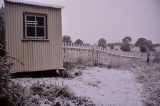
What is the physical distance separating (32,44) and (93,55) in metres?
6.49

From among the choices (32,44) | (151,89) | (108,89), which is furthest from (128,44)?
(108,89)

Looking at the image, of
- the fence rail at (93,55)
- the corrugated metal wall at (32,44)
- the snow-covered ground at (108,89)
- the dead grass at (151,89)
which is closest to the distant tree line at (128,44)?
the fence rail at (93,55)

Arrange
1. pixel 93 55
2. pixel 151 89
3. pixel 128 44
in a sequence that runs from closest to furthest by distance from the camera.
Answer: pixel 151 89 → pixel 93 55 → pixel 128 44

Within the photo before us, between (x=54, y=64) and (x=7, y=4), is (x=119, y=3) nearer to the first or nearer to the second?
(x=54, y=64)

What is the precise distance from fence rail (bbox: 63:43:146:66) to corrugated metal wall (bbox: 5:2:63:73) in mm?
3532

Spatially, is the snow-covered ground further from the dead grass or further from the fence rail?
the fence rail

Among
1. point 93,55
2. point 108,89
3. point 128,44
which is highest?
point 128,44

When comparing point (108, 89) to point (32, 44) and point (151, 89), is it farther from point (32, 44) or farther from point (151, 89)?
point (32, 44)

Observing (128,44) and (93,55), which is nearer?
(93,55)

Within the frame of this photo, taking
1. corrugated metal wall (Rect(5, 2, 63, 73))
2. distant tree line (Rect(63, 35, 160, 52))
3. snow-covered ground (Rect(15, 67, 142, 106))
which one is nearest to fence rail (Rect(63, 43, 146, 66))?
corrugated metal wall (Rect(5, 2, 63, 73))

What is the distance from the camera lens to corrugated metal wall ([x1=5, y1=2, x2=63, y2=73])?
10094 mm

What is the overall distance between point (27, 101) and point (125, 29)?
27.0 meters

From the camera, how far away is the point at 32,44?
10.6 m

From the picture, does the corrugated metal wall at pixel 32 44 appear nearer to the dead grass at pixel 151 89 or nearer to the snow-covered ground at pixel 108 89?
the snow-covered ground at pixel 108 89
